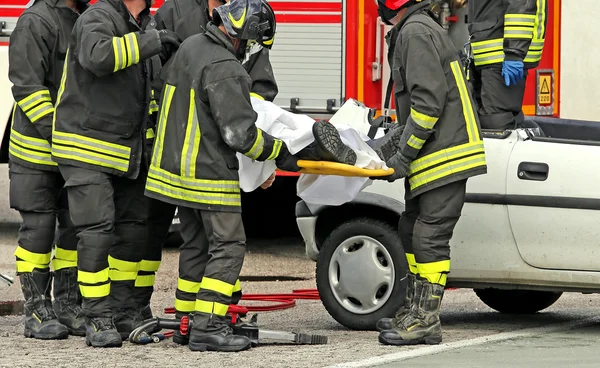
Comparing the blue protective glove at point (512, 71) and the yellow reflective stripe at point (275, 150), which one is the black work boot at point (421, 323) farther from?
the blue protective glove at point (512, 71)

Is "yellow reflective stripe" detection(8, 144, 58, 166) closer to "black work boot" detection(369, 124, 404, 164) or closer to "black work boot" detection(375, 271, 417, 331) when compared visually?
"black work boot" detection(369, 124, 404, 164)

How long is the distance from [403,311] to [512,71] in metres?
1.87

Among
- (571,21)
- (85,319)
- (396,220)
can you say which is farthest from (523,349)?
(571,21)

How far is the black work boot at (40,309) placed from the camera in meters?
7.26

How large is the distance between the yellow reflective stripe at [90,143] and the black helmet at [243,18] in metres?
0.86

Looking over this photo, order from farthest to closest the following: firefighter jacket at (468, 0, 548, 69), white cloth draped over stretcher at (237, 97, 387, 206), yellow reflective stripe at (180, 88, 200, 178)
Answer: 1. firefighter jacket at (468, 0, 548, 69)
2. white cloth draped over stretcher at (237, 97, 387, 206)
3. yellow reflective stripe at (180, 88, 200, 178)

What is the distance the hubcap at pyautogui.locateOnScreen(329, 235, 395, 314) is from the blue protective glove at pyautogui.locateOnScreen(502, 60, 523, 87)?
145cm

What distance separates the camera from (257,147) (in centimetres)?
668

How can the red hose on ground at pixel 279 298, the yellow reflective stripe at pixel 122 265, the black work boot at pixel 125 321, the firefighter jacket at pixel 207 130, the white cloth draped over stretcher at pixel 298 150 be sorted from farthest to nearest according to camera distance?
the red hose on ground at pixel 279 298 < the yellow reflective stripe at pixel 122 265 < the black work boot at pixel 125 321 < the white cloth draped over stretcher at pixel 298 150 < the firefighter jacket at pixel 207 130

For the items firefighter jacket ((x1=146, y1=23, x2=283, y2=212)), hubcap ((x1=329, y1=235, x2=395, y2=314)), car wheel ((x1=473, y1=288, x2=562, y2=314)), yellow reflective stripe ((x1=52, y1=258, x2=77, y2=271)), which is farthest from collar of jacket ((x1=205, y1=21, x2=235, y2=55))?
car wheel ((x1=473, y1=288, x2=562, y2=314))

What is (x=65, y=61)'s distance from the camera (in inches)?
285

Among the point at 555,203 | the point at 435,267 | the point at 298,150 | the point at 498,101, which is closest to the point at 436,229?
the point at 435,267

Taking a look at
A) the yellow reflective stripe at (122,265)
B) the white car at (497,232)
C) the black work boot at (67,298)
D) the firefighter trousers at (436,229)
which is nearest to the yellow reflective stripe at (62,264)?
the black work boot at (67,298)

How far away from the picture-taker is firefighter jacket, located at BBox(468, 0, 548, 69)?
818cm
